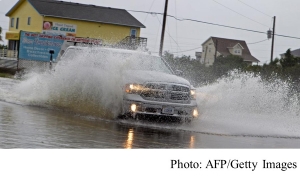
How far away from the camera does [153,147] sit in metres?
9.23

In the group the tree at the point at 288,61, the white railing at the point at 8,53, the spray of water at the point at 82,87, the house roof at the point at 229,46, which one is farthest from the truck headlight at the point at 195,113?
the house roof at the point at 229,46

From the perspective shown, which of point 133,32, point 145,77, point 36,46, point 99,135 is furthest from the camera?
point 133,32

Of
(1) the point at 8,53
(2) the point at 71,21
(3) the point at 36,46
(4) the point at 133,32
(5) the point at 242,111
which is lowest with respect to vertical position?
(5) the point at 242,111

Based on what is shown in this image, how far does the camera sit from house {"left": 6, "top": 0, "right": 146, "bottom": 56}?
2269 inches

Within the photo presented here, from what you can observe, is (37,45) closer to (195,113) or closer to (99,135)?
(195,113)

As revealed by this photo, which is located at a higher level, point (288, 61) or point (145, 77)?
point (288, 61)

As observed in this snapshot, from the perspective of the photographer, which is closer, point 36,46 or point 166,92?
point 166,92

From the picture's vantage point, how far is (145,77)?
40.2 ft

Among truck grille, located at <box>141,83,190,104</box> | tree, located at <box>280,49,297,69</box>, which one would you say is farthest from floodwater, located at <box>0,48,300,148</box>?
tree, located at <box>280,49,297,69</box>

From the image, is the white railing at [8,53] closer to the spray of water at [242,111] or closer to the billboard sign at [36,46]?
the billboard sign at [36,46]

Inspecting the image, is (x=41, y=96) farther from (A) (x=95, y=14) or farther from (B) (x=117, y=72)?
(A) (x=95, y=14)

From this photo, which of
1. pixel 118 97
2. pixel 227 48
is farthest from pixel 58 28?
pixel 118 97

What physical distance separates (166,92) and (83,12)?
48.9 meters

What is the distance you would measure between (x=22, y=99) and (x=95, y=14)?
4511 cm
